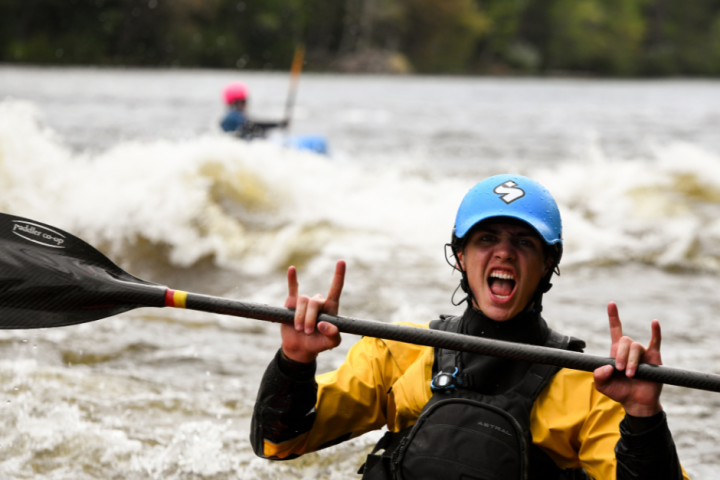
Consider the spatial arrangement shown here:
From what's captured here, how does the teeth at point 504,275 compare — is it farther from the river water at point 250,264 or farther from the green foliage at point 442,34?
the green foliage at point 442,34

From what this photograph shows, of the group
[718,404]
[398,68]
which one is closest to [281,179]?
[718,404]

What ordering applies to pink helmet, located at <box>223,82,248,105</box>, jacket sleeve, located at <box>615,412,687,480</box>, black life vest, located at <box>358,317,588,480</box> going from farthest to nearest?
pink helmet, located at <box>223,82,248,105</box> < black life vest, located at <box>358,317,588,480</box> < jacket sleeve, located at <box>615,412,687,480</box>

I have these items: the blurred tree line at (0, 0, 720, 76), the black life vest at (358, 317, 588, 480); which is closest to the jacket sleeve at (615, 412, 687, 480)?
the black life vest at (358, 317, 588, 480)

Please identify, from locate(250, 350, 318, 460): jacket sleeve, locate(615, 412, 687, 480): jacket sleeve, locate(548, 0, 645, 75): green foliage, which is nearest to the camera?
locate(615, 412, 687, 480): jacket sleeve

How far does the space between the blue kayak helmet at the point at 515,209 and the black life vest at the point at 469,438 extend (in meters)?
0.27

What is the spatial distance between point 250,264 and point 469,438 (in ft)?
17.1

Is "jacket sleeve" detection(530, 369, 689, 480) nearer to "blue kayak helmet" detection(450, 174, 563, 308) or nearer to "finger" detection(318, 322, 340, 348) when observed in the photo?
"blue kayak helmet" detection(450, 174, 563, 308)

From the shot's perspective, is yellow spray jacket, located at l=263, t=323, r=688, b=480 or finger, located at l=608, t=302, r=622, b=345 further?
yellow spray jacket, located at l=263, t=323, r=688, b=480

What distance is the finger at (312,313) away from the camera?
2006 mm

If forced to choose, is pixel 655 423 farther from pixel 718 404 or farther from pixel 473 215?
pixel 718 404

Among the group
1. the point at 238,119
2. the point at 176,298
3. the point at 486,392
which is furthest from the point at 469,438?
the point at 238,119

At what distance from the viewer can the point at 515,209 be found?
214cm

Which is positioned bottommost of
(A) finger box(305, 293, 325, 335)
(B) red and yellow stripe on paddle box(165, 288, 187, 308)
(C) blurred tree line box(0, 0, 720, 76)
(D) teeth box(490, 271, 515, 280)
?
(B) red and yellow stripe on paddle box(165, 288, 187, 308)

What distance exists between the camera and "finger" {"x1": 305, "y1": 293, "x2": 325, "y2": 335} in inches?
79.0
